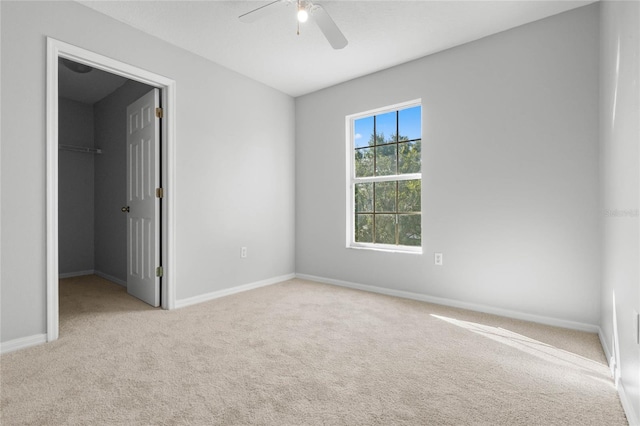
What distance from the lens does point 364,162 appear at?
12.5ft

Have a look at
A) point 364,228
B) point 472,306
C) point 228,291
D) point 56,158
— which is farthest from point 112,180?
point 472,306

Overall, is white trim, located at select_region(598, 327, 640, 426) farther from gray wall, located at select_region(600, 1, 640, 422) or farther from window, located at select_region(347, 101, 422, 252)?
window, located at select_region(347, 101, 422, 252)

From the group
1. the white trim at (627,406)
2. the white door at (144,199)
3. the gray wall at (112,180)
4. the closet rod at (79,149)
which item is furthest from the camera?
the closet rod at (79,149)

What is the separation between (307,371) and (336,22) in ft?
8.69

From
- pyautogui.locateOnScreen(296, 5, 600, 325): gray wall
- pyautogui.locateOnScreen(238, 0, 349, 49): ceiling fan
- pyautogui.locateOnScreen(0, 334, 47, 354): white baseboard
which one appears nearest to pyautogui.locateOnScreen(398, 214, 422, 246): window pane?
pyautogui.locateOnScreen(296, 5, 600, 325): gray wall

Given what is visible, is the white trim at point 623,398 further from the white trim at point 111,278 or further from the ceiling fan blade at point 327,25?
the white trim at point 111,278

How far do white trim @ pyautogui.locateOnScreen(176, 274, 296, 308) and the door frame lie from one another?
0.13 m

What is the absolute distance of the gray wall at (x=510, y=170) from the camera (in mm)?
2428

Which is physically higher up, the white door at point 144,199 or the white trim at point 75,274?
the white door at point 144,199

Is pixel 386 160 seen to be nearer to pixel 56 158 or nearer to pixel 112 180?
pixel 56 158

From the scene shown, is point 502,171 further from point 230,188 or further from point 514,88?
point 230,188

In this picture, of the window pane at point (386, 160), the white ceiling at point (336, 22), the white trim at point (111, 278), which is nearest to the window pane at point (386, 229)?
the window pane at point (386, 160)

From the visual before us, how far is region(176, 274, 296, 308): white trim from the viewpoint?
3116mm

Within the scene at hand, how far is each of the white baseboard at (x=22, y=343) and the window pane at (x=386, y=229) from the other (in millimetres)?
3089
